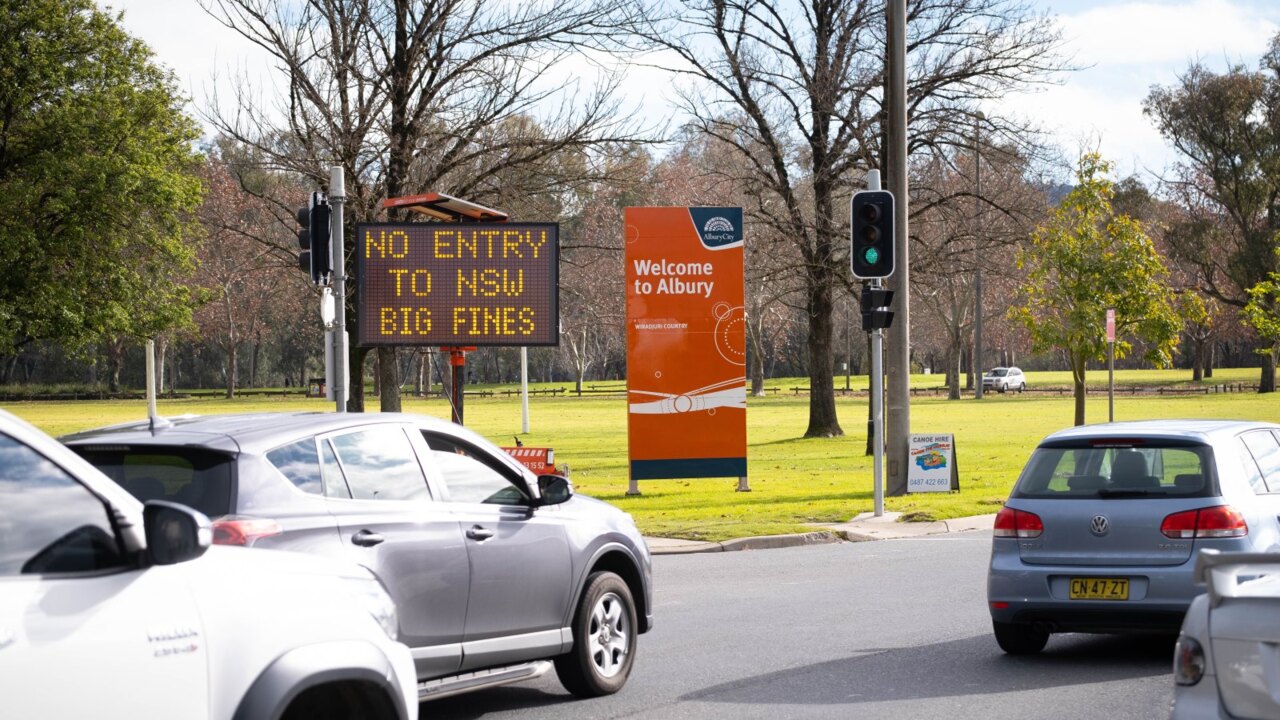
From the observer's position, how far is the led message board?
19875 millimetres

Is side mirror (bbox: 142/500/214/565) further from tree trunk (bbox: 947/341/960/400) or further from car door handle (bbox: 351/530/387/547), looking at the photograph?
tree trunk (bbox: 947/341/960/400)

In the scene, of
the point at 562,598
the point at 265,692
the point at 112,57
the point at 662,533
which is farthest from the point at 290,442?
the point at 112,57

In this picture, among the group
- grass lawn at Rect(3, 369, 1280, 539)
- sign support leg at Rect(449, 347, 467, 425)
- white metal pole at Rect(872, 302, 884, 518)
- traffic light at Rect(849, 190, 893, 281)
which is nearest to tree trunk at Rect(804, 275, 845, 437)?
grass lawn at Rect(3, 369, 1280, 539)

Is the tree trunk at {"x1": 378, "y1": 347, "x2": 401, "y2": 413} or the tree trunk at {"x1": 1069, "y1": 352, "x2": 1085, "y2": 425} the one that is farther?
the tree trunk at {"x1": 1069, "y1": 352, "x2": 1085, "y2": 425}

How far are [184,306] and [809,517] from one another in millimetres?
39936

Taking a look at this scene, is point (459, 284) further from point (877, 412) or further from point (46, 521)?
point (46, 521)

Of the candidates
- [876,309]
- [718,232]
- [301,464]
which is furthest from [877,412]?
[301,464]

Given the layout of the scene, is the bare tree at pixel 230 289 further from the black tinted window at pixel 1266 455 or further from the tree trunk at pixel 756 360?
the black tinted window at pixel 1266 455

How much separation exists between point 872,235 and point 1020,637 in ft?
33.1

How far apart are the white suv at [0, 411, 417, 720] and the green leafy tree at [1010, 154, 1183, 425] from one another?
33.1 metres

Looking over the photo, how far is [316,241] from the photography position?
1759 centimetres

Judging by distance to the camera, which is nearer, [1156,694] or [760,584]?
[1156,694]

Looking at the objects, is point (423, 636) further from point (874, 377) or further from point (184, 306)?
point (184, 306)

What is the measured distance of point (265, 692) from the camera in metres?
4.28
